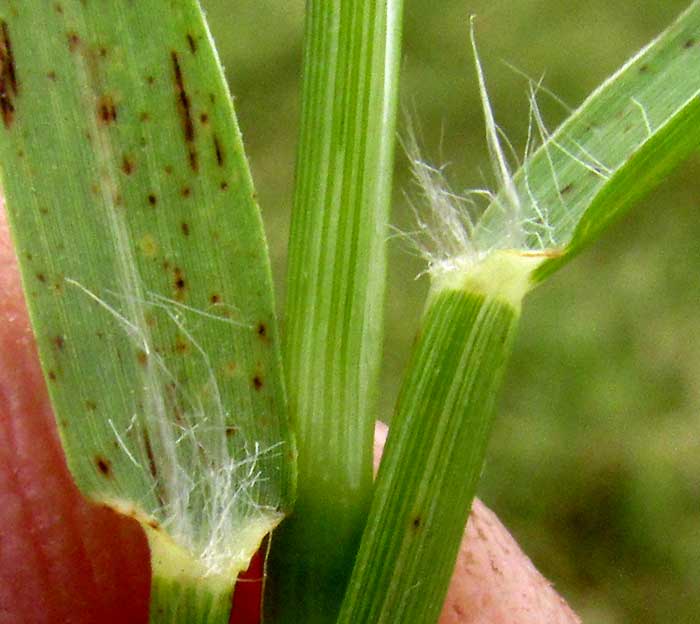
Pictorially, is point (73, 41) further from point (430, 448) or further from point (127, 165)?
point (430, 448)

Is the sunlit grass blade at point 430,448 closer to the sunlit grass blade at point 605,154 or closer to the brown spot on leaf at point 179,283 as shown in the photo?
the sunlit grass blade at point 605,154

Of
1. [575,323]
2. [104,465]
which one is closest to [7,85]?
[104,465]

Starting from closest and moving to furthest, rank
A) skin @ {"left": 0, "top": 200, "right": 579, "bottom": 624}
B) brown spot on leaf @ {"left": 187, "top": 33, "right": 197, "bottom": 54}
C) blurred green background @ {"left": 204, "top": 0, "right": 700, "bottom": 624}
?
1. brown spot on leaf @ {"left": 187, "top": 33, "right": 197, "bottom": 54}
2. skin @ {"left": 0, "top": 200, "right": 579, "bottom": 624}
3. blurred green background @ {"left": 204, "top": 0, "right": 700, "bottom": 624}

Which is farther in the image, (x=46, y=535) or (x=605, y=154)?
Answer: (x=46, y=535)

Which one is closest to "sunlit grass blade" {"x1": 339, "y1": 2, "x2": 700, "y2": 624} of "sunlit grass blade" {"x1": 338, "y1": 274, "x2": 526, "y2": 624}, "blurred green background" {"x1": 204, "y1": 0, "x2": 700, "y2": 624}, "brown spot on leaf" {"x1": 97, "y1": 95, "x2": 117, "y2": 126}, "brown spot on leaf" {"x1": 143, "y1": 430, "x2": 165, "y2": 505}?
"sunlit grass blade" {"x1": 338, "y1": 274, "x2": 526, "y2": 624}

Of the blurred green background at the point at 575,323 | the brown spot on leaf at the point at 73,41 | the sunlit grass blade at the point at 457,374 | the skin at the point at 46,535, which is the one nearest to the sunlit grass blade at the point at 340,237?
the sunlit grass blade at the point at 457,374

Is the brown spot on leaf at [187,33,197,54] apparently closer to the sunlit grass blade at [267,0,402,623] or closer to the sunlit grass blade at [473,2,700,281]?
the sunlit grass blade at [267,0,402,623]

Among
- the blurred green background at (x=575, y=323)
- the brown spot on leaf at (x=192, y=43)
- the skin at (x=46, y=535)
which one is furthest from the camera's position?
the blurred green background at (x=575, y=323)
